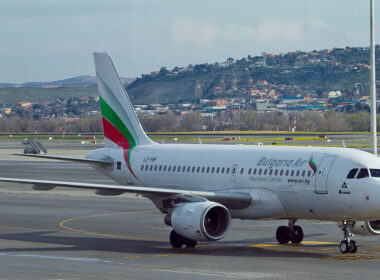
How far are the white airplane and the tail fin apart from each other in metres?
2.32

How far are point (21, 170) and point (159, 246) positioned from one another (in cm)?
4789

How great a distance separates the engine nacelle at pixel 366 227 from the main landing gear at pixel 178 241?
6.11m

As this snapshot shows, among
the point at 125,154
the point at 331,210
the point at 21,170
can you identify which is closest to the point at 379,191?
the point at 331,210

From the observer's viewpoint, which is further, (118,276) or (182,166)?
(182,166)

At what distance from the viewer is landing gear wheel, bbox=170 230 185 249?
3167 centimetres

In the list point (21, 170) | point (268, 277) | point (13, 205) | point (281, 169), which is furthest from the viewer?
point (21, 170)

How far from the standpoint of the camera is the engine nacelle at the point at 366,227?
31.0 m

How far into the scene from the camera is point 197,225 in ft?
97.8

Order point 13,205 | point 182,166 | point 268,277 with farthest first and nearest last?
point 13,205 < point 182,166 < point 268,277

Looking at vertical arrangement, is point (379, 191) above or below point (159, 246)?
above

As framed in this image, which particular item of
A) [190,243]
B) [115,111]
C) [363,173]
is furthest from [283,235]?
[115,111]

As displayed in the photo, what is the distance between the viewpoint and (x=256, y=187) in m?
32.2

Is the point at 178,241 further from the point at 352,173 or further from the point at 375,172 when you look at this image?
the point at 375,172

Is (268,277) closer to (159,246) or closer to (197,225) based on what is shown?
(197,225)
